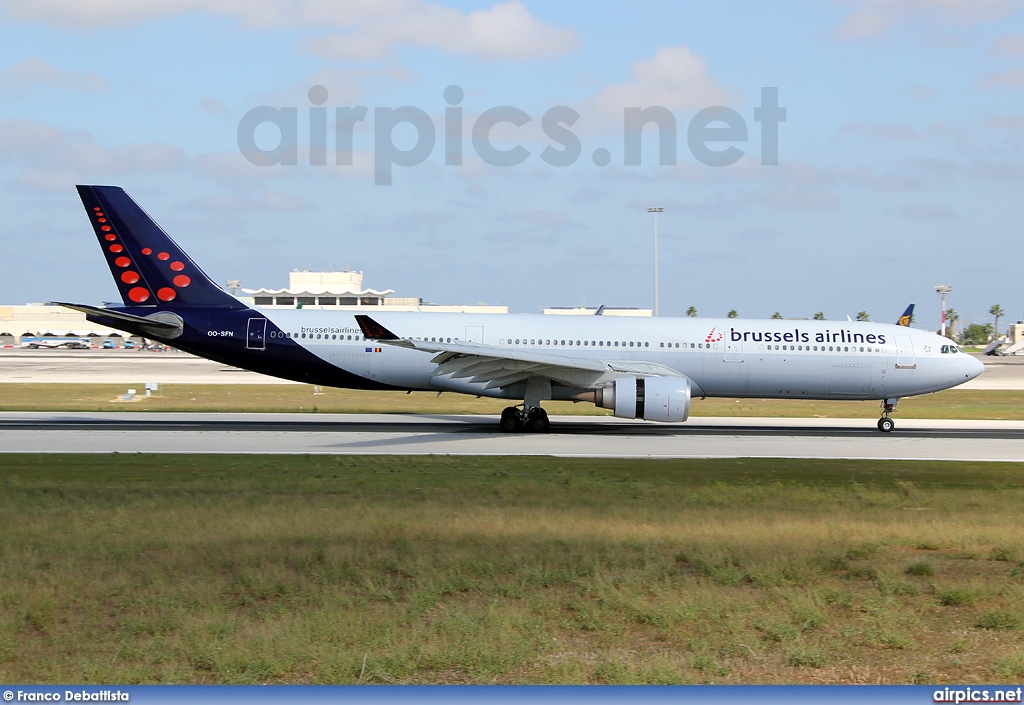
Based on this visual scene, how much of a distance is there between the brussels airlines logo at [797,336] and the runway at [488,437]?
9.59 ft

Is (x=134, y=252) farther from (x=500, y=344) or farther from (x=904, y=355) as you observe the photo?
(x=904, y=355)

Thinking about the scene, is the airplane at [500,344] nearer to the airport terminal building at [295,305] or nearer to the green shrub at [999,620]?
the green shrub at [999,620]

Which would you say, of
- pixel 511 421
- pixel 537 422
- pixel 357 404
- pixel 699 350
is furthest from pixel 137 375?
pixel 699 350

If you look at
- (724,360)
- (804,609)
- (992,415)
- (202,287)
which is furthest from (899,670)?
(992,415)

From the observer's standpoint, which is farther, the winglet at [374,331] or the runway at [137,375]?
the runway at [137,375]

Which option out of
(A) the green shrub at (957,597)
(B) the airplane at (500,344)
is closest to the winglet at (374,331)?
(B) the airplane at (500,344)

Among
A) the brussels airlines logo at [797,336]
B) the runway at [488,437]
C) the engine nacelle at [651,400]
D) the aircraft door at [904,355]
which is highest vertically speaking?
the brussels airlines logo at [797,336]

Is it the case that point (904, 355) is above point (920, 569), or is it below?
above

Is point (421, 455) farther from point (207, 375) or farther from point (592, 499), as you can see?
point (207, 375)

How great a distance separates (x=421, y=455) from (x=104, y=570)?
12.1m

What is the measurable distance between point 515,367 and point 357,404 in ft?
46.4

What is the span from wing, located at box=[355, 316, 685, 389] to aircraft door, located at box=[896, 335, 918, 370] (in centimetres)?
729

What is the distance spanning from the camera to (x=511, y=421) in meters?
28.6

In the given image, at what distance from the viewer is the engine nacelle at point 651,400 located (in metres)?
26.6
